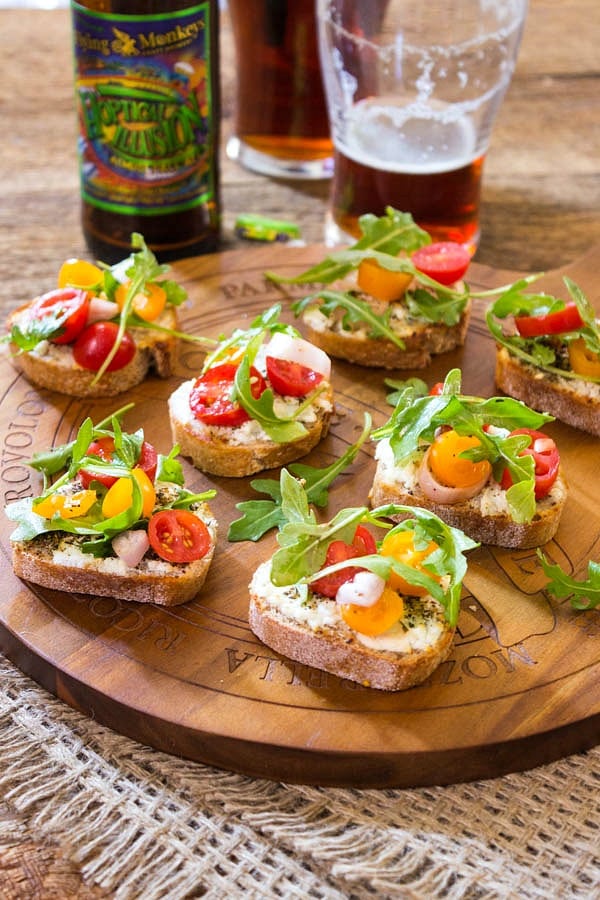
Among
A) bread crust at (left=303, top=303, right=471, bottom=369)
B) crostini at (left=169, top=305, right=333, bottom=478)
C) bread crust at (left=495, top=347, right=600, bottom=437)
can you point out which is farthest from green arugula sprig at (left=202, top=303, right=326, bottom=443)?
bread crust at (left=495, top=347, right=600, bottom=437)

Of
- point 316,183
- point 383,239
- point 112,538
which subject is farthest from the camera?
point 316,183

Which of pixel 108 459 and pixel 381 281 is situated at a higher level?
→ pixel 381 281

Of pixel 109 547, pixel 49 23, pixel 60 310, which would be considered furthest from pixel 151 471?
pixel 49 23

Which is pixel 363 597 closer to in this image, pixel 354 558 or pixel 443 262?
pixel 354 558

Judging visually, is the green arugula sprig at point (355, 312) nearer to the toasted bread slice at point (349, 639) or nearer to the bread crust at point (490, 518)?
the bread crust at point (490, 518)

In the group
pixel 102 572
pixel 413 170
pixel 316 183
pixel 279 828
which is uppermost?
pixel 413 170

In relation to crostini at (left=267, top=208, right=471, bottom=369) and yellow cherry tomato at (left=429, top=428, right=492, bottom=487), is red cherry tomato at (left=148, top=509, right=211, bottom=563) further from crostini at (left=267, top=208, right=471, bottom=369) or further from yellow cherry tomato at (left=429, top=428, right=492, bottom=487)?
crostini at (left=267, top=208, right=471, bottom=369)

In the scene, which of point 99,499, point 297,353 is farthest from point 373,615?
point 297,353
